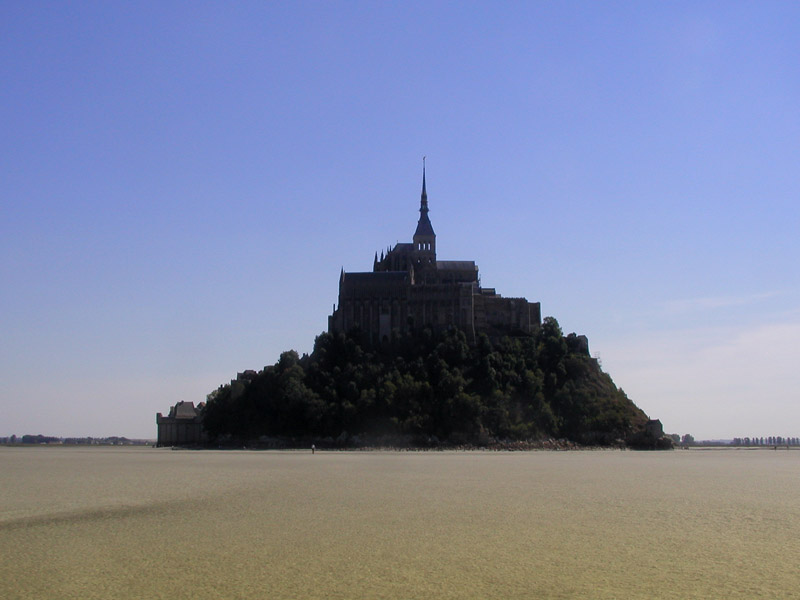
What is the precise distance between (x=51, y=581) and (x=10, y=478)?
1152 inches

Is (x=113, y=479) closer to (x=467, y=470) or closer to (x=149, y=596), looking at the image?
(x=467, y=470)

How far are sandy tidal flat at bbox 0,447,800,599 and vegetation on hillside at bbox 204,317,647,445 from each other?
200ft

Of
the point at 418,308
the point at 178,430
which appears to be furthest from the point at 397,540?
the point at 178,430

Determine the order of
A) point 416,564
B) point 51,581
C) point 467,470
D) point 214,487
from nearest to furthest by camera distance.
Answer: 1. point 51,581
2. point 416,564
3. point 214,487
4. point 467,470

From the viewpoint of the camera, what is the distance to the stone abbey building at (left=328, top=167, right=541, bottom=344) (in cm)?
10944

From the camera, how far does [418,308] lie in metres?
110

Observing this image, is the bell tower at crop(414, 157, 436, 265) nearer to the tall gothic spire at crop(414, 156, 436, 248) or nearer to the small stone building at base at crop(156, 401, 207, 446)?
the tall gothic spire at crop(414, 156, 436, 248)

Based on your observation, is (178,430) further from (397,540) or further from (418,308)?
(397,540)

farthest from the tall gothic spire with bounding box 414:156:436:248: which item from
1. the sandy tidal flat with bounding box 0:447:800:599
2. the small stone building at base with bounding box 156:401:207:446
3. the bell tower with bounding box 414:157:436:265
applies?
the sandy tidal flat with bounding box 0:447:800:599

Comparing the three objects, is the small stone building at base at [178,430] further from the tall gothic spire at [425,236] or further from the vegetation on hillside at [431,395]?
the tall gothic spire at [425,236]

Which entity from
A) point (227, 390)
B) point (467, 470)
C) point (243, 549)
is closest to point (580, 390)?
point (227, 390)

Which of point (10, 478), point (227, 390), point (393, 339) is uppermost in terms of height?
point (393, 339)

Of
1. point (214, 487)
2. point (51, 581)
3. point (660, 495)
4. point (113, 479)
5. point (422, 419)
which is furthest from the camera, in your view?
point (422, 419)

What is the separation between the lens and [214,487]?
1407 inches
